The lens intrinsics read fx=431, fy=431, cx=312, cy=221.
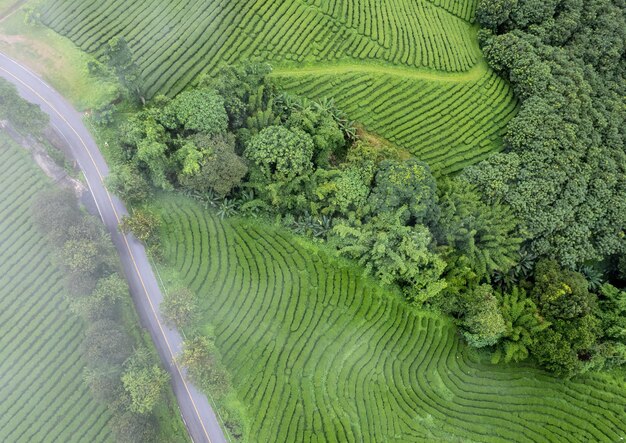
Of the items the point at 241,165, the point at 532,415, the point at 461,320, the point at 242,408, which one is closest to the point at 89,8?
the point at 241,165

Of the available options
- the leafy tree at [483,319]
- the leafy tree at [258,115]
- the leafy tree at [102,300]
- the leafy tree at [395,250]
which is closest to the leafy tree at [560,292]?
Answer: the leafy tree at [483,319]

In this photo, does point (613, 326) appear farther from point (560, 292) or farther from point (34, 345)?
point (34, 345)

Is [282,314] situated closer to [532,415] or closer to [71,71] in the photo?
[532,415]

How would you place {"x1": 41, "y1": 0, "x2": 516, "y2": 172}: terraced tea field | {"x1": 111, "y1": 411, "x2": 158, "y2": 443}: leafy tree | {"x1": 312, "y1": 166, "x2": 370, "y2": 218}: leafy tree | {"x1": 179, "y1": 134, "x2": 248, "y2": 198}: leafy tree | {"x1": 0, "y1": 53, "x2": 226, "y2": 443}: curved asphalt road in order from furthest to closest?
{"x1": 41, "y1": 0, "x2": 516, "y2": 172}: terraced tea field
{"x1": 312, "y1": 166, "x2": 370, "y2": 218}: leafy tree
{"x1": 179, "y1": 134, "x2": 248, "y2": 198}: leafy tree
{"x1": 0, "y1": 53, "x2": 226, "y2": 443}: curved asphalt road
{"x1": 111, "y1": 411, "x2": 158, "y2": 443}: leafy tree

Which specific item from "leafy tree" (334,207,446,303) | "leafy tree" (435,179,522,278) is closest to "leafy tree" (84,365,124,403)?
"leafy tree" (334,207,446,303)

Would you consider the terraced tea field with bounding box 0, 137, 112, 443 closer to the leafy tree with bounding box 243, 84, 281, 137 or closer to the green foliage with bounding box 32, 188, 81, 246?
the green foliage with bounding box 32, 188, 81, 246

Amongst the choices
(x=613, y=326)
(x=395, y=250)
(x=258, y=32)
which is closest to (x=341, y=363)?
(x=395, y=250)

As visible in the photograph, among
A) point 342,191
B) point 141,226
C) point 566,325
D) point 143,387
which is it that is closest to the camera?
point 143,387
